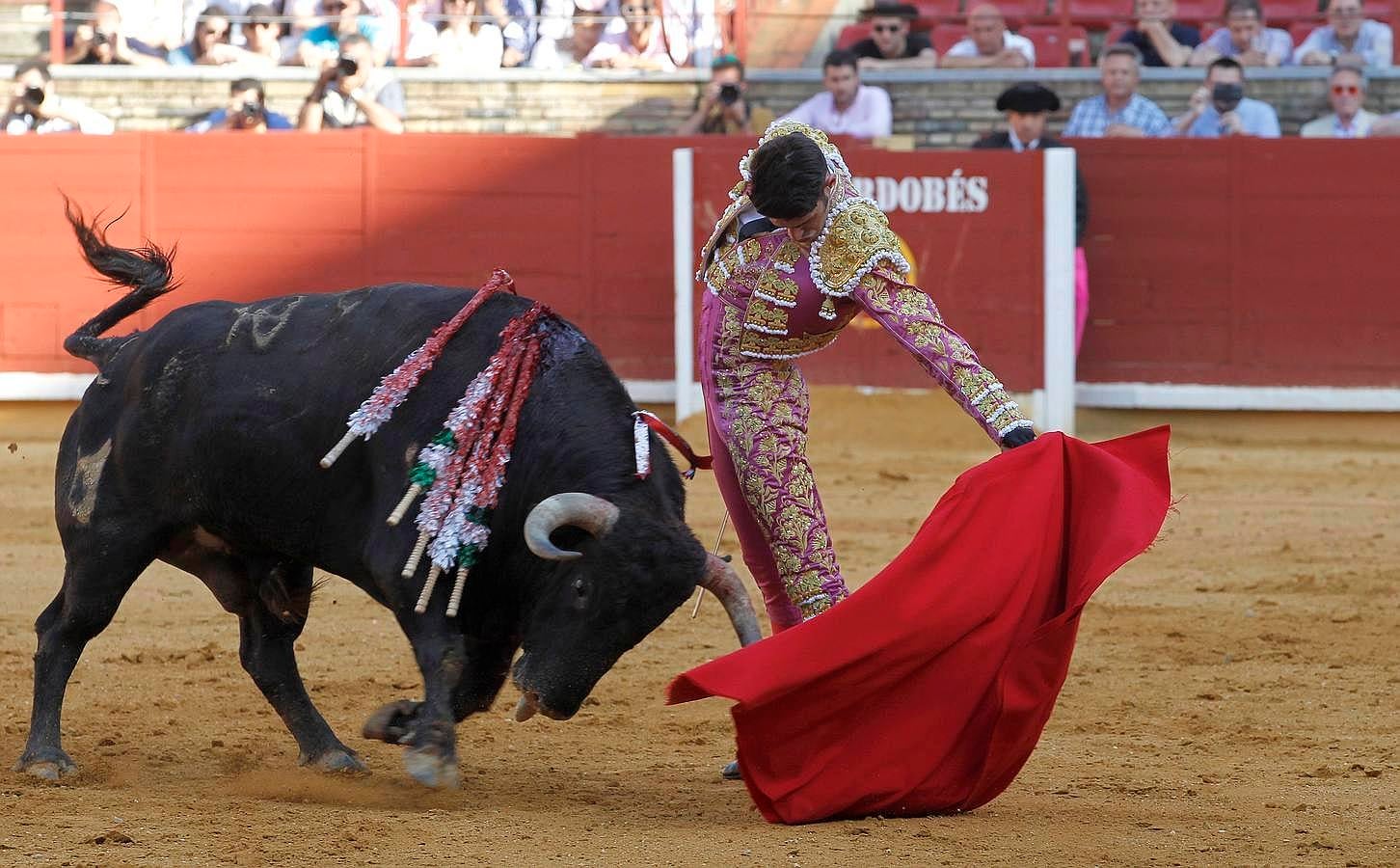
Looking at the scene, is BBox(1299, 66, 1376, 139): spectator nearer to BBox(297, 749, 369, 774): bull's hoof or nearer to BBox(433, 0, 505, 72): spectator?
BBox(433, 0, 505, 72): spectator

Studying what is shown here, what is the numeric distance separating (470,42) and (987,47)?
8.89ft

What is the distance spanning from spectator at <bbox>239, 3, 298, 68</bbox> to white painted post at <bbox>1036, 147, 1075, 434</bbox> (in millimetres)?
4339

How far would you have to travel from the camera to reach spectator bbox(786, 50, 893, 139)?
905cm

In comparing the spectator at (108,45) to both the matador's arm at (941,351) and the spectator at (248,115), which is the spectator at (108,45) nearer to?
the spectator at (248,115)

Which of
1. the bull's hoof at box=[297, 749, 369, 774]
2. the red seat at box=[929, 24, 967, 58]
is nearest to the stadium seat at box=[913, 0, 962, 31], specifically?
the red seat at box=[929, 24, 967, 58]

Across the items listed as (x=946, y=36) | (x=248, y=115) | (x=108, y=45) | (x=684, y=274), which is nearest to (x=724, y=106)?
(x=684, y=274)

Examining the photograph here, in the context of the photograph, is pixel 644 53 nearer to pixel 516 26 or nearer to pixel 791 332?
pixel 516 26

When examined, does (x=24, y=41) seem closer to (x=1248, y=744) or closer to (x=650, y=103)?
(x=650, y=103)

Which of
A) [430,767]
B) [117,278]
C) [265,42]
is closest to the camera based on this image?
[430,767]

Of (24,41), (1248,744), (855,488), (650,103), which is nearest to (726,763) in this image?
(1248,744)

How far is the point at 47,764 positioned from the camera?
342cm

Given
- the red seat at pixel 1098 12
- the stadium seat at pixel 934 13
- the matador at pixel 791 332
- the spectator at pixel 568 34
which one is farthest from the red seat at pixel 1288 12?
the matador at pixel 791 332

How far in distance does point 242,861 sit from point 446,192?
21.0 ft

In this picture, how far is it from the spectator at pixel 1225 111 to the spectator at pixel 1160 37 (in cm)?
52
